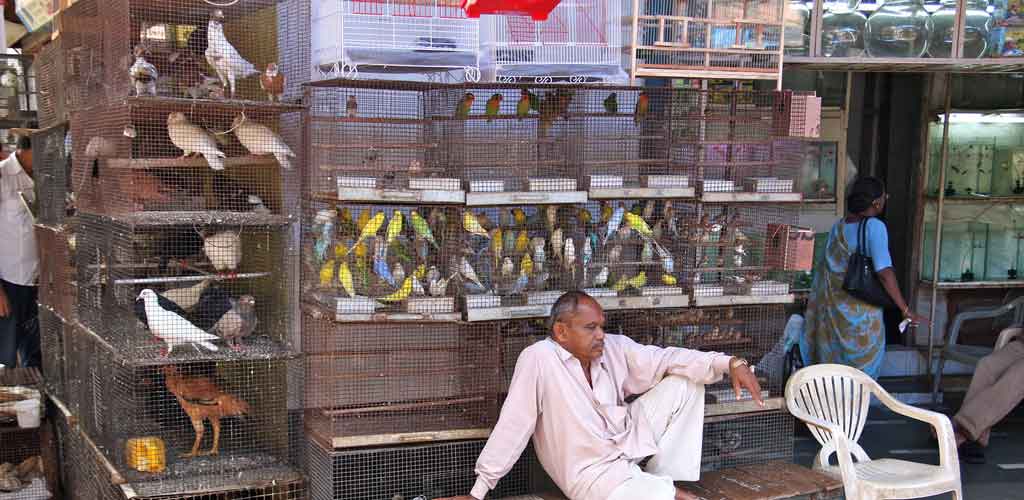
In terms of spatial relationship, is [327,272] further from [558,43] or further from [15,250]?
[15,250]

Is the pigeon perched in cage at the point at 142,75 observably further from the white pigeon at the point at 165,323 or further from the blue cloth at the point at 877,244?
the blue cloth at the point at 877,244

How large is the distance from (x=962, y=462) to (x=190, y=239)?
4398 millimetres

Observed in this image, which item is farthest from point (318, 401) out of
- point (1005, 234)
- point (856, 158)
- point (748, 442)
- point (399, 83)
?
point (1005, 234)

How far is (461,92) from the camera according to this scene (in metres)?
4.43

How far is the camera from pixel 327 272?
4.30 m

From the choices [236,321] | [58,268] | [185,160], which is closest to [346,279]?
[236,321]

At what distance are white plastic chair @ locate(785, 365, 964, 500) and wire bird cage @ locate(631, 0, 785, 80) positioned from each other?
1.46 m

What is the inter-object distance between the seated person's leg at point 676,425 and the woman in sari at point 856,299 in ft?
6.07

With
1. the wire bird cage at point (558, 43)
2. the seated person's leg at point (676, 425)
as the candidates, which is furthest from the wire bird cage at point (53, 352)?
the seated person's leg at point (676, 425)

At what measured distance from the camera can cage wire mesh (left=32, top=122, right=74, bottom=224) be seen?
5.12m

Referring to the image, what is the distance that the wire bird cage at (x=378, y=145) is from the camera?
418 cm

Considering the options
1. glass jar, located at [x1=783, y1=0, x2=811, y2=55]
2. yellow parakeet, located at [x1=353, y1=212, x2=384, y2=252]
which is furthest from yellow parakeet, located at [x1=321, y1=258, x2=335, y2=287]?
glass jar, located at [x1=783, y1=0, x2=811, y2=55]

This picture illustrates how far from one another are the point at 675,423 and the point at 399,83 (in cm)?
187

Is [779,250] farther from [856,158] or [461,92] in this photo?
Result: [856,158]
